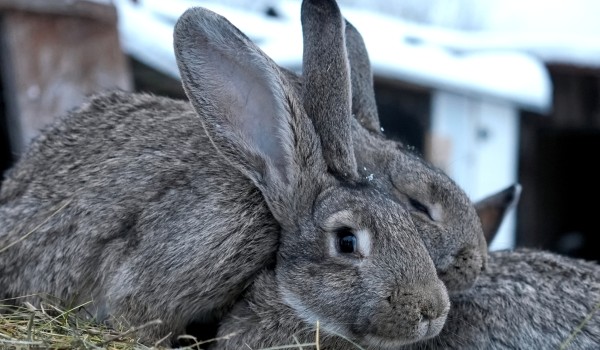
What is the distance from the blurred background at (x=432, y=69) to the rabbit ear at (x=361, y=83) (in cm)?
124

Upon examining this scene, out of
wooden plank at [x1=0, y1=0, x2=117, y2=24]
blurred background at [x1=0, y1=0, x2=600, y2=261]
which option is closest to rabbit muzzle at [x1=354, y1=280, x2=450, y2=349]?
blurred background at [x1=0, y1=0, x2=600, y2=261]

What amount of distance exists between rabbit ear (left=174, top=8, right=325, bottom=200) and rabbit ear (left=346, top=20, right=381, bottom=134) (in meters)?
0.75

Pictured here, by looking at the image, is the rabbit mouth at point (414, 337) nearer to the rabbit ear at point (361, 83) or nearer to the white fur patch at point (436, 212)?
the white fur patch at point (436, 212)

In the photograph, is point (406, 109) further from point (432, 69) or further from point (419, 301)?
point (419, 301)

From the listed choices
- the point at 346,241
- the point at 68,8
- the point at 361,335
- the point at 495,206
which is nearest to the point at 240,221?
the point at 346,241

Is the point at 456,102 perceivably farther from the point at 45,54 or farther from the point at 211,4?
the point at 45,54

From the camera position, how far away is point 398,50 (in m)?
7.49

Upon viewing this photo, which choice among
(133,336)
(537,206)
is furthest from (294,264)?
(537,206)

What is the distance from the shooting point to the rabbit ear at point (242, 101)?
409 cm

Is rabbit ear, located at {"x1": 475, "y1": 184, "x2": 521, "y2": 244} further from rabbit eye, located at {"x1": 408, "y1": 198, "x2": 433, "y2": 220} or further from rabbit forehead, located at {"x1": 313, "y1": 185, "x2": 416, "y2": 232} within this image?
rabbit forehead, located at {"x1": 313, "y1": 185, "x2": 416, "y2": 232}

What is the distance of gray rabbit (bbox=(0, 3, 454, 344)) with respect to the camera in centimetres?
398

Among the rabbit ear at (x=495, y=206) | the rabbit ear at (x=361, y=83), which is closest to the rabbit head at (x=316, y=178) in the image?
the rabbit ear at (x=361, y=83)

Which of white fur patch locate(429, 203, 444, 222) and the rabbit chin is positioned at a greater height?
white fur patch locate(429, 203, 444, 222)

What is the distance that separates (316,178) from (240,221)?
1.10 feet
